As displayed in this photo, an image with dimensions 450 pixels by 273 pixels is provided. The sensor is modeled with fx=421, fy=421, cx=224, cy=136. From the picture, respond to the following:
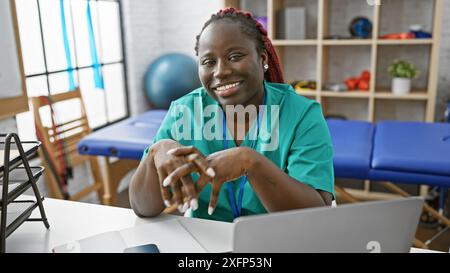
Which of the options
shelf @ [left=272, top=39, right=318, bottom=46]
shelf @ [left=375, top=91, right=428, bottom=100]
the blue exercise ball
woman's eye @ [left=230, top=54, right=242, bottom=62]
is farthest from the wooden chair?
shelf @ [left=375, top=91, right=428, bottom=100]

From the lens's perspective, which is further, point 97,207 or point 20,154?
point 97,207

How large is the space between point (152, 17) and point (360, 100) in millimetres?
2283

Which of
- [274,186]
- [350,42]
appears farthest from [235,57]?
[350,42]

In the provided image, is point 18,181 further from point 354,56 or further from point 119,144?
point 354,56

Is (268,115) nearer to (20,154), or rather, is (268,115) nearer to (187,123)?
(187,123)

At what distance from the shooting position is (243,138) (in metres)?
1.29

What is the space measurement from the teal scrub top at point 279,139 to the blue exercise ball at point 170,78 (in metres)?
2.70

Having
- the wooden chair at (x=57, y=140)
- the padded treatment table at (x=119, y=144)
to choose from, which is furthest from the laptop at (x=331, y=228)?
the wooden chair at (x=57, y=140)

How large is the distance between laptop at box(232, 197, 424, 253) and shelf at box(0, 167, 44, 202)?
670mm

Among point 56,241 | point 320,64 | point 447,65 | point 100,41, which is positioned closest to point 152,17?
point 100,41

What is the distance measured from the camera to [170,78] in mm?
4031

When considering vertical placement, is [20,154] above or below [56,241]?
above

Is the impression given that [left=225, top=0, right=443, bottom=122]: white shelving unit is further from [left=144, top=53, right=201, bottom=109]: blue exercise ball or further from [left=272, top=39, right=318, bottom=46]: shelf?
[left=144, top=53, right=201, bottom=109]: blue exercise ball

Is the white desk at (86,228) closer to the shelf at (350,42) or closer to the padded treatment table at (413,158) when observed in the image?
the padded treatment table at (413,158)
